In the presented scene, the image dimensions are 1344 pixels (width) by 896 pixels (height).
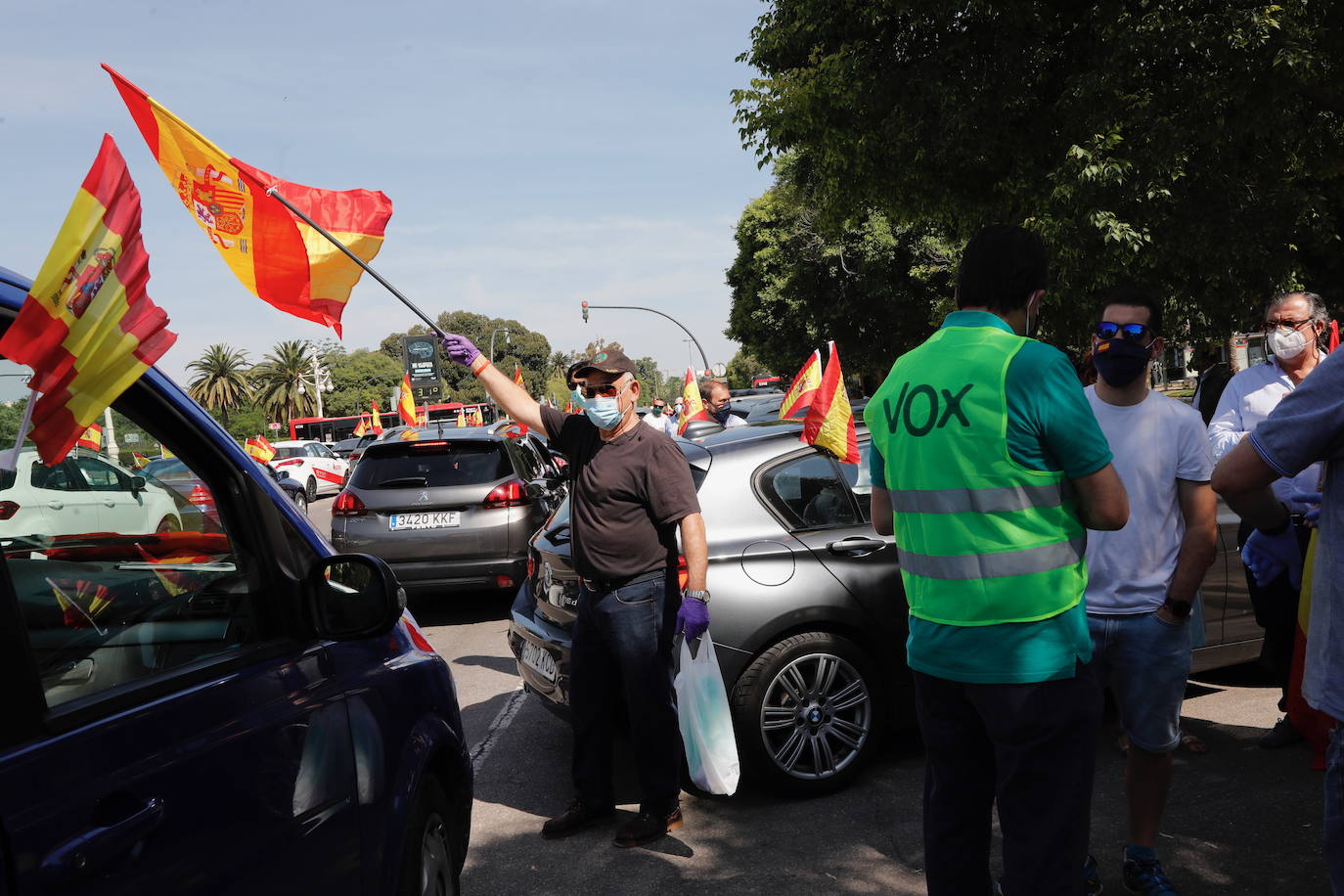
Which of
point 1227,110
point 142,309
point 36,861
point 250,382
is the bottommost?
point 36,861

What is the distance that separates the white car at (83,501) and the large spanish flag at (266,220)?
4.52ft

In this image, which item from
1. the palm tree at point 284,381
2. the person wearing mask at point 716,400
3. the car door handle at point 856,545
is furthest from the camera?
the palm tree at point 284,381

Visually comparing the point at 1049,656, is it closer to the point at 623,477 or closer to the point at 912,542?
the point at 912,542

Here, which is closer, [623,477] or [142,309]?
[142,309]

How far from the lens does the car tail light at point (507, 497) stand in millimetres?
8578

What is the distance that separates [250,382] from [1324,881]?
9063 cm

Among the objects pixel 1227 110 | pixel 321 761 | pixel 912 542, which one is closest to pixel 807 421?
pixel 912 542

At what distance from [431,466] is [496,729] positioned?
360 centimetres

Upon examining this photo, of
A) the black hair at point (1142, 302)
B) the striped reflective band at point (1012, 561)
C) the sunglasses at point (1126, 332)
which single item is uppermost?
the black hair at point (1142, 302)

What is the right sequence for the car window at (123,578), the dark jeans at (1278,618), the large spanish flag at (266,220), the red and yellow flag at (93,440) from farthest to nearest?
1. the dark jeans at (1278,618)
2. the large spanish flag at (266,220)
3. the red and yellow flag at (93,440)
4. the car window at (123,578)

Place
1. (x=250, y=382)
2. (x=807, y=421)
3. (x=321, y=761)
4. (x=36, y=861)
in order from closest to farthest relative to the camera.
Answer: (x=36, y=861), (x=321, y=761), (x=807, y=421), (x=250, y=382)

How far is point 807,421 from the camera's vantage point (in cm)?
517

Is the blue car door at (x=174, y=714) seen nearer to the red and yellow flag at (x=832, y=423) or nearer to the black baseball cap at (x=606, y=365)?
the black baseball cap at (x=606, y=365)

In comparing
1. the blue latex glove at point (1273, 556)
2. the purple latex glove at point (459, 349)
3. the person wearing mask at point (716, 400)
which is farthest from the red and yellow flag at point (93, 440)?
the person wearing mask at point (716, 400)
